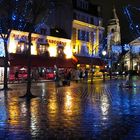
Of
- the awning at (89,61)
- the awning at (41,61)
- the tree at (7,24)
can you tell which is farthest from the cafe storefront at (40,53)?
the tree at (7,24)

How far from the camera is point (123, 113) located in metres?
17.3

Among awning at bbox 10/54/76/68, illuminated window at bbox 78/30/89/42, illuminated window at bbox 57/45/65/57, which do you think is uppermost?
illuminated window at bbox 78/30/89/42

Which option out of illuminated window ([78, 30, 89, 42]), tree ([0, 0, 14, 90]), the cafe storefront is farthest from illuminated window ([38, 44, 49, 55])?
tree ([0, 0, 14, 90])

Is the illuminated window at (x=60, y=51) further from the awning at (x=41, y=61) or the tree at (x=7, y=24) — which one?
the tree at (x=7, y=24)

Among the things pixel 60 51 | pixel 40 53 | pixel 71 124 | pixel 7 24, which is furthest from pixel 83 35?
pixel 71 124

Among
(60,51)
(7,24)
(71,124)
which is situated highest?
(7,24)

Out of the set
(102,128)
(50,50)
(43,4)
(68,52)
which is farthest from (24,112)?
(68,52)

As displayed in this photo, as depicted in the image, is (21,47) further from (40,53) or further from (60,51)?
(60,51)

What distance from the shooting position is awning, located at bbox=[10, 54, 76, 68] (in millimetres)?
59525

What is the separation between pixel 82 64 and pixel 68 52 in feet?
14.0

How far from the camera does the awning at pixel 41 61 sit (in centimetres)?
5953

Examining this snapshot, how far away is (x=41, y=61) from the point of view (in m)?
64.7

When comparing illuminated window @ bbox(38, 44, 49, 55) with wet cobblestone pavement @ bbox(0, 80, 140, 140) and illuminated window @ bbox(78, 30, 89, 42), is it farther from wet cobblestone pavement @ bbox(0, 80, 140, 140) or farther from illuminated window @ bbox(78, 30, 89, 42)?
wet cobblestone pavement @ bbox(0, 80, 140, 140)

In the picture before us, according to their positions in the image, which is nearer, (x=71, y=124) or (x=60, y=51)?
(x=71, y=124)
